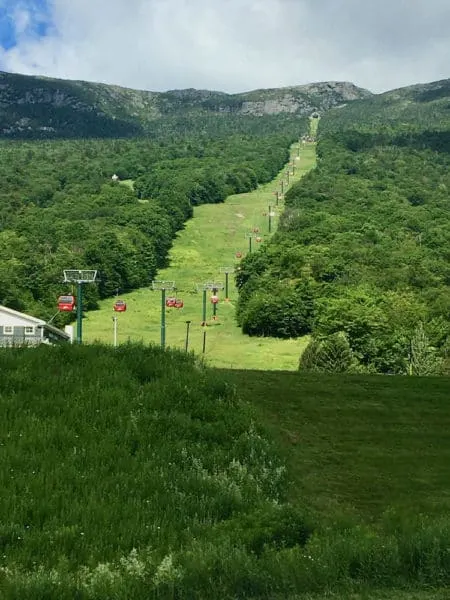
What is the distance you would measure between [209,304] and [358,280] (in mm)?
21535

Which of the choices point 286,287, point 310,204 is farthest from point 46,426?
point 310,204

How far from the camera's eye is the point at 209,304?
104m

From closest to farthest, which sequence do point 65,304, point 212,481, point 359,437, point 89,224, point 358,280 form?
point 212,481, point 359,437, point 65,304, point 358,280, point 89,224

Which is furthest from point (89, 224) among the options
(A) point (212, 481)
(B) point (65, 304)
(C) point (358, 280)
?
(A) point (212, 481)

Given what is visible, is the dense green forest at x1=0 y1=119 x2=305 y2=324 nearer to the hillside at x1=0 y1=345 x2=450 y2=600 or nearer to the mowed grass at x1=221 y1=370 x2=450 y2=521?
the mowed grass at x1=221 y1=370 x2=450 y2=521

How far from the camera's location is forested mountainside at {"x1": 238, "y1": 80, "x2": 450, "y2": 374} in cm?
7462

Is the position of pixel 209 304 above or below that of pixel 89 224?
below

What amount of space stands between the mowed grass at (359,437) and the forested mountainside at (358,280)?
1817 inches

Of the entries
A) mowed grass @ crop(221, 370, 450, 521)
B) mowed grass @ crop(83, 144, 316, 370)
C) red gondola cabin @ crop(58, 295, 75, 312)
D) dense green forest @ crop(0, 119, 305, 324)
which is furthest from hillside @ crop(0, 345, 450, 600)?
dense green forest @ crop(0, 119, 305, 324)

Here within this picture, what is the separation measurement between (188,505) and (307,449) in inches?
138

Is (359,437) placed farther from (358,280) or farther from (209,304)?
(209,304)

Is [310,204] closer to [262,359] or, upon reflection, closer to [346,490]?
[262,359]

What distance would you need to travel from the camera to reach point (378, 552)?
837 centimetres

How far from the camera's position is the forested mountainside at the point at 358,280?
245 ft
